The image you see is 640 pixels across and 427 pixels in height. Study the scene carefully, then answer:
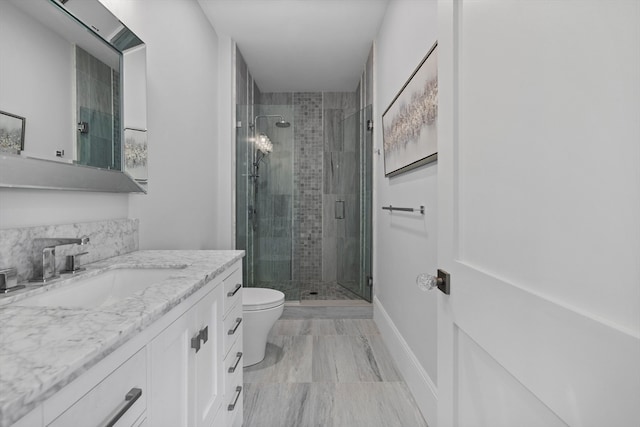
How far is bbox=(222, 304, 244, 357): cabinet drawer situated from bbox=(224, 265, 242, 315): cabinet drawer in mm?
31

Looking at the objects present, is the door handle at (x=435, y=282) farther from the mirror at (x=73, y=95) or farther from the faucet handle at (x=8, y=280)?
the mirror at (x=73, y=95)

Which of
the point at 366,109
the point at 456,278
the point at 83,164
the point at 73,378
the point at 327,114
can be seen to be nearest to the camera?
the point at 73,378

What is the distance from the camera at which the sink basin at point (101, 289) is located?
3.04 ft

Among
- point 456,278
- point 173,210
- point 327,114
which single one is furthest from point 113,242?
point 327,114

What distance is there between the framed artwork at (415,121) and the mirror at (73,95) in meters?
1.40

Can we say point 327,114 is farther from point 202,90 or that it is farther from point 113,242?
point 113,242

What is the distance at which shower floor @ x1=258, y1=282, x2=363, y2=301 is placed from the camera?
3.34m

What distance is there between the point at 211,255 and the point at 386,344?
1652mm

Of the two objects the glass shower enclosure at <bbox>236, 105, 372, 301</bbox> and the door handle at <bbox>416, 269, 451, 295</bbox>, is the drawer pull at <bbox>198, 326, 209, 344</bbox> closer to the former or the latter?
the door handle at <bbox>416, 269, 451, 295</bbox>

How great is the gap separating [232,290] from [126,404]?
83cm

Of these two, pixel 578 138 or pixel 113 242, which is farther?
pixel 113 242

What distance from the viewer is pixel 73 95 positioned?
1210 millimetres

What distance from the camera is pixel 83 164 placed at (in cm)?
125

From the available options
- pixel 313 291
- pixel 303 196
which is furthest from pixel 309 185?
pixel 313 291
